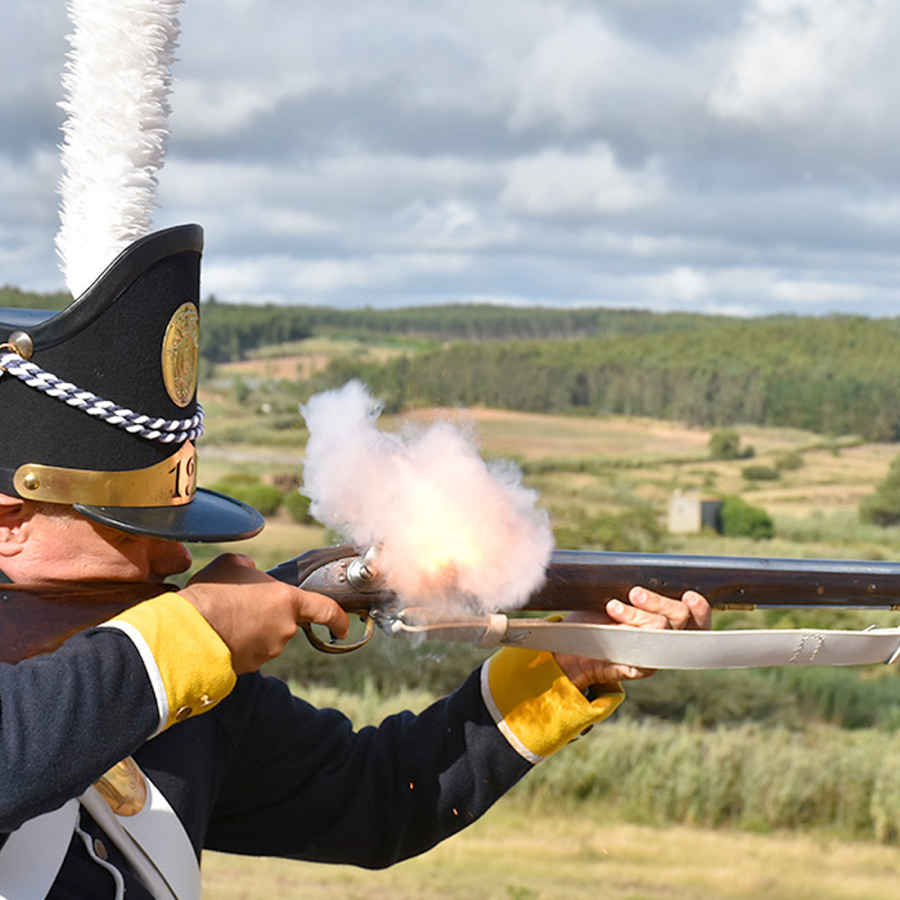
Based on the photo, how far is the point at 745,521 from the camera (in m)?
10.9

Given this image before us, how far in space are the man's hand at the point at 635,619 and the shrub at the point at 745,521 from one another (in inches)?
300

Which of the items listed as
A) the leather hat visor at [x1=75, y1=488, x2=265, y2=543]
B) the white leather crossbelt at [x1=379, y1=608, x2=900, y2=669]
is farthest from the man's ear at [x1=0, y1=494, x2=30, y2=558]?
the white leather crossbelt at [x1=379, y1=608, x2=900, y2=669]

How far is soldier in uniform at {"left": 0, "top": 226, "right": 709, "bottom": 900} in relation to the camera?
2.25 m

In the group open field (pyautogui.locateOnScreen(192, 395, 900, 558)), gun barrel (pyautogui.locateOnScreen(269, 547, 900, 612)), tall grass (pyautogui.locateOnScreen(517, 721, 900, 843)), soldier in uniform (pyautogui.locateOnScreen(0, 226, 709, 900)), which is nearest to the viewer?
soldier in uniform (pyautogui.locateOnScreen(0, 226, 709, 900))

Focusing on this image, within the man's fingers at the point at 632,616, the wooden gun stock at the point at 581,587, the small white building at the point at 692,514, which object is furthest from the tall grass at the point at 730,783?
the man's fingers at the point at 632,616

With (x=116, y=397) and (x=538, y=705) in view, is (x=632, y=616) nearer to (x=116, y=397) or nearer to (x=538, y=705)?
(x=538, y=705)

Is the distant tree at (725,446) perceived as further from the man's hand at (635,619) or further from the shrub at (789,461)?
the man's hand at (635,619)

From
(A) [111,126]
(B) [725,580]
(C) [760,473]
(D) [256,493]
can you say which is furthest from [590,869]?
(C) [760,473]

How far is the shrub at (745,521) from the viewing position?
10.9 metres

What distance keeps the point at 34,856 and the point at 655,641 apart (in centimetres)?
163

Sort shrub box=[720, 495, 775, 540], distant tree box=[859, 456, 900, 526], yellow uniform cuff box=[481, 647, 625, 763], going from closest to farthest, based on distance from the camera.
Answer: yellow uniform cuff box=[481, 647, 625, 763] → shrub box=[720, 495, 775, 540] → distant tree box=[859, 456, 900, 526]

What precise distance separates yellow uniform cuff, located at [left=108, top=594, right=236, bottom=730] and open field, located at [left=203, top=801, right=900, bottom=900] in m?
4.29

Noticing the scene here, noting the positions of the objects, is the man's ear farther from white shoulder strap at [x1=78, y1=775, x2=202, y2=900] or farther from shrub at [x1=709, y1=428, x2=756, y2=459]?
shrub at [x1=709, y1=428, x2=756, y2=459]

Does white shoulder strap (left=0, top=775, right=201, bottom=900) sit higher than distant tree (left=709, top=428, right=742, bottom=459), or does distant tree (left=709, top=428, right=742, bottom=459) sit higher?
distant tree (left=709, top=428, right=742, bottom=459)
